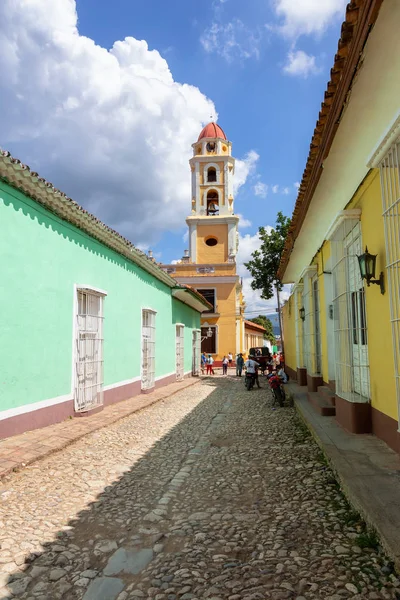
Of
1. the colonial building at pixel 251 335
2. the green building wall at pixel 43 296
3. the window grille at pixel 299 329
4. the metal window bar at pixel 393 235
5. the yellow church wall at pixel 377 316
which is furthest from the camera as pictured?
the colonial building at pixel 251 335

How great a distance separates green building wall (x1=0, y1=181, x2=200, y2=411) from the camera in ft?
17.1

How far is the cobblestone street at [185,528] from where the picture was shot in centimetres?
224

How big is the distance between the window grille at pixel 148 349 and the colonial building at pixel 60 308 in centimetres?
33

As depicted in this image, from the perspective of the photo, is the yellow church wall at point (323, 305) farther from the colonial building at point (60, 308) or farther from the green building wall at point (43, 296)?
the green building wall at point (43, 296)

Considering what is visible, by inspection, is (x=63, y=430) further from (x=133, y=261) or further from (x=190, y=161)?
(x=190, y=161)

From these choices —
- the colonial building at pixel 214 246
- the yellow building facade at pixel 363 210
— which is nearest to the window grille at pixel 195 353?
the colonial building at pixel 214 246

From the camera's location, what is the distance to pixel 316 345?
8930 millimetres

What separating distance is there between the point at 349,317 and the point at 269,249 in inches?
638

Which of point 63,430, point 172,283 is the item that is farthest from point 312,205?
point 172,283

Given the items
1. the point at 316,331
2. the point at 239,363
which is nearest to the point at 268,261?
the point at 239,363

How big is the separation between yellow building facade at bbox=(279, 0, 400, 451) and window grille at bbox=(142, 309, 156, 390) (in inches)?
216

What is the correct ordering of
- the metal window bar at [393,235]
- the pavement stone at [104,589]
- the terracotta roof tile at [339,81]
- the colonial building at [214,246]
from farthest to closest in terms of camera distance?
1. the colonial building at [214,246]
2. the metal window bar at [393,235]
3. the terracotta roof tile at [339,81]
4. the pavement stone at [104,589]

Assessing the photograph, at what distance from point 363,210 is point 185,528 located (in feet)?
11.9

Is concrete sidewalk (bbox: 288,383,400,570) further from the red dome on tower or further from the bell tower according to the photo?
the red dome on tower
